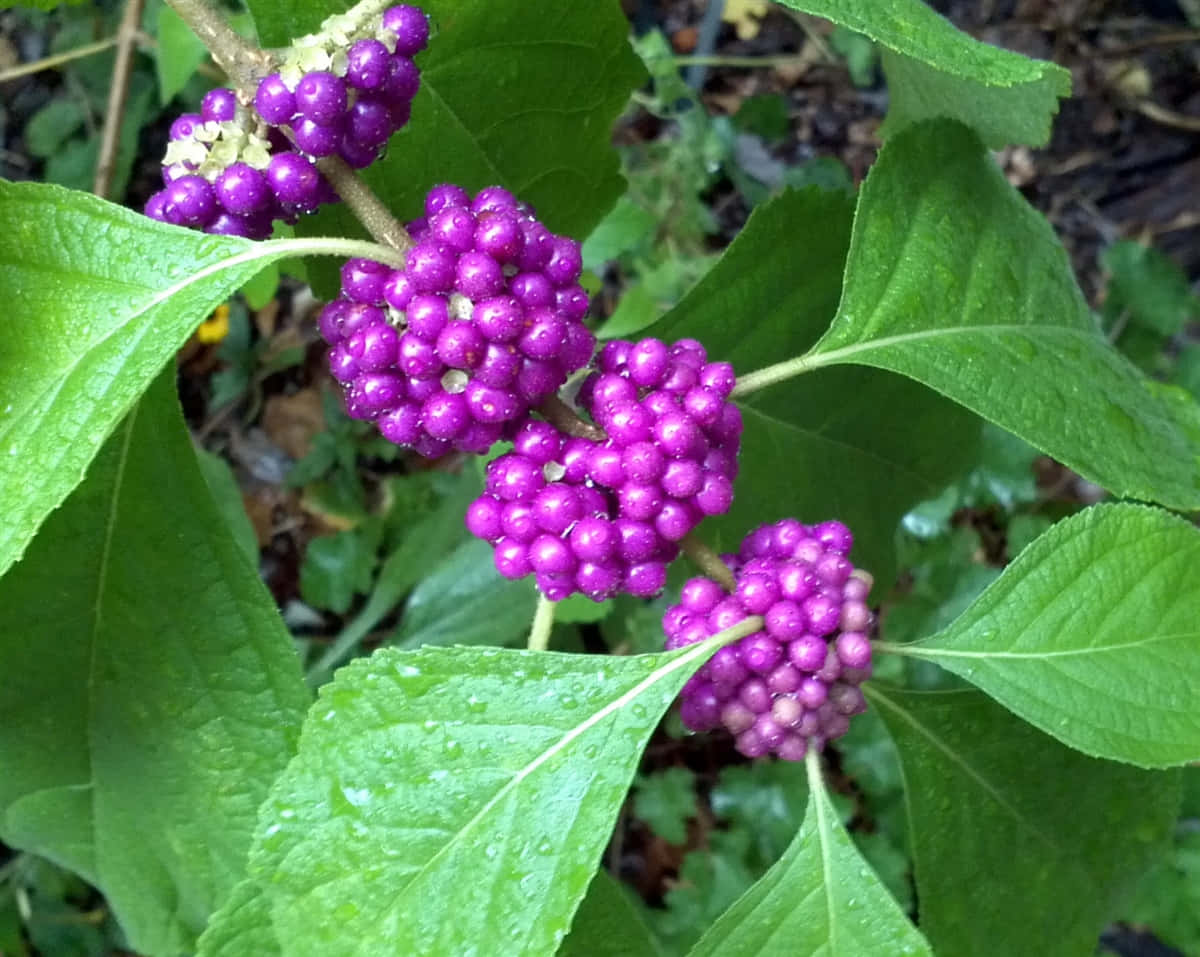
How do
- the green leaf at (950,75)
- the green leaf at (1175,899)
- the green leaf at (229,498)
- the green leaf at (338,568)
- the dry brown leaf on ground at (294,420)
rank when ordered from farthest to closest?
the dry brown leaf on ground at (294,420)
the green leaf at (338,568)
the green leaf at (229,498)
the green leaf at (1175,899)
the green leaf at (950,75)

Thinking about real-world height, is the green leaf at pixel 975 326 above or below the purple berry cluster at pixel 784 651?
above

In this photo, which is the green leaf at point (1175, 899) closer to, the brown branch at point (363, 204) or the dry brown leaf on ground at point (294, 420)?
the brown branch at point (363, 204)

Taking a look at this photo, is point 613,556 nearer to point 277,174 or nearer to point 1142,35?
point 277,174

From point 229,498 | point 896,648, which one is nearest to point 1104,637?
point 896,648

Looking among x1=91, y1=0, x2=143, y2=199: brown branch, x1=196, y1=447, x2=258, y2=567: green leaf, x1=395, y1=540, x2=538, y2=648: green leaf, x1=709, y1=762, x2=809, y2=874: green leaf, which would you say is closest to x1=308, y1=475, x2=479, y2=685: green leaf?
x1=395, y1=540, x2=538, y2=648: green leaf

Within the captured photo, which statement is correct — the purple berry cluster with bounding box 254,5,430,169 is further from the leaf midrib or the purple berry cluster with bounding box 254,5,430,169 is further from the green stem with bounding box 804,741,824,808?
the green stem with bounding box 804,741,824,808

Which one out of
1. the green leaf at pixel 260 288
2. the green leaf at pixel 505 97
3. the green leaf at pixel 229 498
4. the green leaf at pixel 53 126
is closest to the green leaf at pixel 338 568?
the green leaf at pixel 229 498
